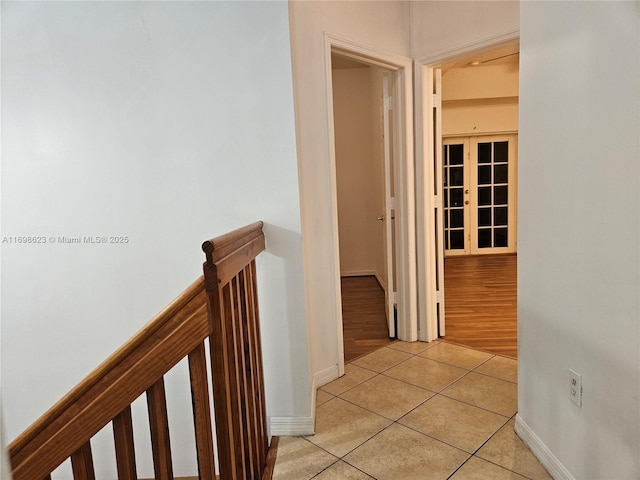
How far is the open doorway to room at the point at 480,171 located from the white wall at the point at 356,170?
1198mm

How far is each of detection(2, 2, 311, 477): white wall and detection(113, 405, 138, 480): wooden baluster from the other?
37.2 inches

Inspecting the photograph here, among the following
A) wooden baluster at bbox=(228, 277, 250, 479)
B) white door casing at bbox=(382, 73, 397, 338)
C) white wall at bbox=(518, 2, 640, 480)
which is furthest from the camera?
white door casing at bbox=(382, 73, 397, 338)

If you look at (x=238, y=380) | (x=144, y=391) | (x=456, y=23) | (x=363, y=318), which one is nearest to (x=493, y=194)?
(x=363, y=318)

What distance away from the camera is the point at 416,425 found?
7.25ft

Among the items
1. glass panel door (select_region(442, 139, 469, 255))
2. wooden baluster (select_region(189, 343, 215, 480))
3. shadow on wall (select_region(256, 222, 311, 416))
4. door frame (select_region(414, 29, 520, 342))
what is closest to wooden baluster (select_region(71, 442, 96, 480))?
wooden baluster (select_region(189, 343, 215, 480))

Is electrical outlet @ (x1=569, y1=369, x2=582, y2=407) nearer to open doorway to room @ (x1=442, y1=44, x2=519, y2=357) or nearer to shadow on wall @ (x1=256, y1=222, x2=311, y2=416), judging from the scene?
shadow on wall @ (x1=256, y1=222, x2=311, y2=416)

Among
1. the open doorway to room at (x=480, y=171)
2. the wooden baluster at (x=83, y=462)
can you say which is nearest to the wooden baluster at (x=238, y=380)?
the wooden baluster at (x=83, y=462)

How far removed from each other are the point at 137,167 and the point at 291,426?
1549 mm

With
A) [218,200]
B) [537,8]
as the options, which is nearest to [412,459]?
[218,200]

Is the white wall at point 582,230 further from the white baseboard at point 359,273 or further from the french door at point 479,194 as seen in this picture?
the french door at point 479,194

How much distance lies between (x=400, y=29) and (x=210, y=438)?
9.59 ft

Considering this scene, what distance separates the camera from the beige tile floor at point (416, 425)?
1.87 meters

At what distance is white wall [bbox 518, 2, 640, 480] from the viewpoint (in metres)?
1.27

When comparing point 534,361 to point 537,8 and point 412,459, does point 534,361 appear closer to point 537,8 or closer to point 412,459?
point 412,459
